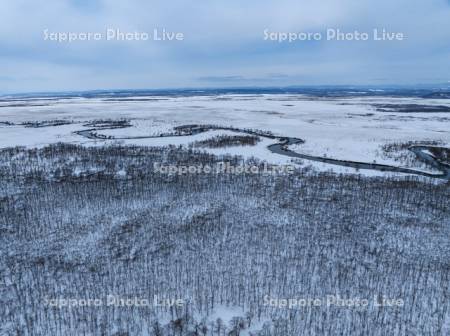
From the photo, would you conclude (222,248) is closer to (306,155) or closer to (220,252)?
(220,252)

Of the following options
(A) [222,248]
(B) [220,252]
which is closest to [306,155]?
(A) [222,248]

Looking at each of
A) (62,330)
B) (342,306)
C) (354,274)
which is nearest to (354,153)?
(354,274)

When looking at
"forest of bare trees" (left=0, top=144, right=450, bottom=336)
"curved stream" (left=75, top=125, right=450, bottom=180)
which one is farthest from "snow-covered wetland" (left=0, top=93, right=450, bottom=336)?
"curved stream" (left=75, top=125, right=450, bottom=180)

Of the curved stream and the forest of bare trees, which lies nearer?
the forest of bare trees

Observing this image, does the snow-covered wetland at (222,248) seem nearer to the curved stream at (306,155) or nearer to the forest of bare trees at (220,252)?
the forest of bare trees at (220,252)

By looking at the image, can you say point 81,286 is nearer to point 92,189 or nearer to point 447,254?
point 92,189

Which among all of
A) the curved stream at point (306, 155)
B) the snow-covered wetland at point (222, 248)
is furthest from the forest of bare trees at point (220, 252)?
the curved stream at point (306, 155)

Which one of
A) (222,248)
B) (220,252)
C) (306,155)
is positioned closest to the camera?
(220,252)

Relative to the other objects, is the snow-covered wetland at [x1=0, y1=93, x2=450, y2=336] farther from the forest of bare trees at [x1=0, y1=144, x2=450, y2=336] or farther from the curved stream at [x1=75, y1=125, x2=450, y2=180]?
the curved stream at [x1=75, y1=125, x2=450, y2=180]
